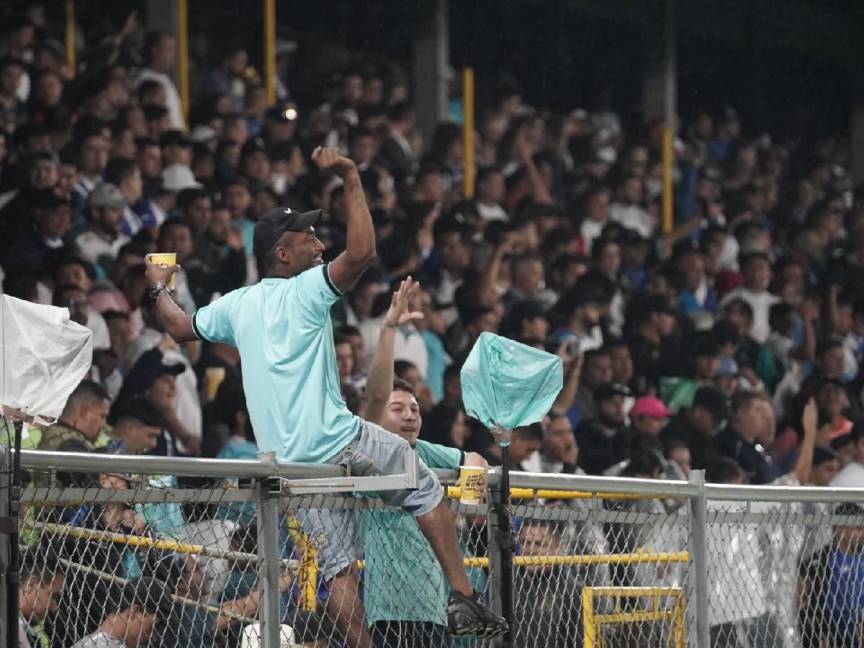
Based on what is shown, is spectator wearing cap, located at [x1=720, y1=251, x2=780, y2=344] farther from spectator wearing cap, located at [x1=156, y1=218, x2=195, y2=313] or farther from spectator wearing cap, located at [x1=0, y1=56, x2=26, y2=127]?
spectator wearing cap, located at [x1=0, y1=56, x2=26, y2=127]

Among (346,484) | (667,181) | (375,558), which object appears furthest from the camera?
(667,181)

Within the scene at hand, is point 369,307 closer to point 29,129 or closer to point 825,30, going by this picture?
point 29,129

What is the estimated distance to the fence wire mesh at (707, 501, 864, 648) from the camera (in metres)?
6.54

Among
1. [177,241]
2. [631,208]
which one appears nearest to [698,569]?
[177,241]

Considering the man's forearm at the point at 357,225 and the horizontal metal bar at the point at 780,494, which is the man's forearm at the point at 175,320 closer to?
the man's forearm at the point at 357,225

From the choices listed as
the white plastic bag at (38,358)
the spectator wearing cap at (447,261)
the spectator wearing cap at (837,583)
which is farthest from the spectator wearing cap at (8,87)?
the white plastic bag at (38,358)

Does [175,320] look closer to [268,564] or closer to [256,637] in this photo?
[256,637]

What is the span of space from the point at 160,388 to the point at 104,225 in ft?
6.07

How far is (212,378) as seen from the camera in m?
9.73

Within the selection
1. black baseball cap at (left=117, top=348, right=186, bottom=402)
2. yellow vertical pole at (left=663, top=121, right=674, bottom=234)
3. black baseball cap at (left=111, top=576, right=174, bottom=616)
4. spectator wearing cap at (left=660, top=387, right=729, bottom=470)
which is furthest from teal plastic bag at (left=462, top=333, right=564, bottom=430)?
yellow vertical pole at (left=663, top=121, right=674, bottom=234)

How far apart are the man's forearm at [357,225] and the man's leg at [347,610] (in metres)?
0.93

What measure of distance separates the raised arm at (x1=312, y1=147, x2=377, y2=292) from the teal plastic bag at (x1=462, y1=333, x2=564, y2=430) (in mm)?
434

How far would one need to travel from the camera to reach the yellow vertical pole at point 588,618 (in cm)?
575

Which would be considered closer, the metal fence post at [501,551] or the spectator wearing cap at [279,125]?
the metal fence post at [501,551]
